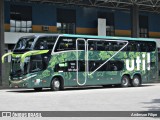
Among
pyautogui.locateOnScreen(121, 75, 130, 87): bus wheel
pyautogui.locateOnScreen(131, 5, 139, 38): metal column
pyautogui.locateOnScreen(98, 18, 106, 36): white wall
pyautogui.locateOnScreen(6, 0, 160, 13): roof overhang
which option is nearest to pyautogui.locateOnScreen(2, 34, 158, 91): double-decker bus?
pyautogui.locateOnScreen(121, 75, 130, 87): bus wheel

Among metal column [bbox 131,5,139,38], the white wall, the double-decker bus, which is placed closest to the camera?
the double-decker bus

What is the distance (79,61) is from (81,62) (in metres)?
0.23

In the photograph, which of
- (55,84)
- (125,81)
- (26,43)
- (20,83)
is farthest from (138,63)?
(20,83)

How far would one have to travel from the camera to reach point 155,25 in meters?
51.3

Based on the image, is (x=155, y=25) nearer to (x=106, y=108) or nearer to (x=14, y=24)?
(x=14, y=24)

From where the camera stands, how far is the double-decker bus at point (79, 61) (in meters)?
24.7

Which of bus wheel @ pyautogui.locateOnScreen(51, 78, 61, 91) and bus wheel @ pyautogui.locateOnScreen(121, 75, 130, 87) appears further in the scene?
bus wheel @ pyautogui.locateOnScreen(121, 75, 130, 87)

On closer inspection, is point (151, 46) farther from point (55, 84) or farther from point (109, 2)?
point (109, 2)

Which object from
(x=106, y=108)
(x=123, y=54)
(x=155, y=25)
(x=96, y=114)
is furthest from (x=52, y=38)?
(x=155, y=25)

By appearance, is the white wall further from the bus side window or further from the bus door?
the bus door

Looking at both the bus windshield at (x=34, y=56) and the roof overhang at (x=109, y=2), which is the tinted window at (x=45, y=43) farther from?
the roof overhang at (x=109, y=2)

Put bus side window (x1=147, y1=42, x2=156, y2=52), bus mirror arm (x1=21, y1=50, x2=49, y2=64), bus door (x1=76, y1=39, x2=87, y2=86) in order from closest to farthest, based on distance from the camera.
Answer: bus mirror arm (x1=21, y1=50, x2=49, y2=64), bus door (x1=76, y1=39, x2=87, y2=86), bus side window (x1=147, y1=42, x2=156, y2=52)

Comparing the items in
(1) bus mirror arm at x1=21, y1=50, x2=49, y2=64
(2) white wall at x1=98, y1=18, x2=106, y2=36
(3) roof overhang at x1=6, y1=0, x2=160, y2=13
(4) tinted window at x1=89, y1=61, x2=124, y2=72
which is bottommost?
(4) tinted window at x1=89, y1=61, x2=124, y2=72

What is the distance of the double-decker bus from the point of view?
24734mm
